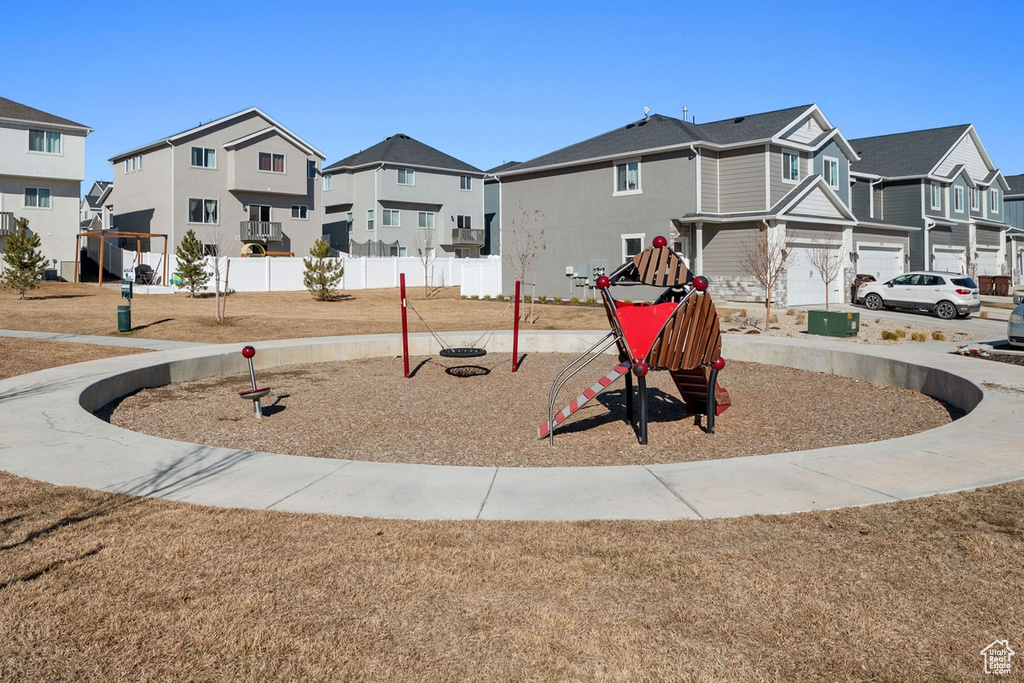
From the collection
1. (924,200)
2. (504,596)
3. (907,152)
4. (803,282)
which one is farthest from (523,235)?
(504,596)

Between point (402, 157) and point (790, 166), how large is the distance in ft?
109

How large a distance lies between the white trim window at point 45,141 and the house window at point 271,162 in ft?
38.3

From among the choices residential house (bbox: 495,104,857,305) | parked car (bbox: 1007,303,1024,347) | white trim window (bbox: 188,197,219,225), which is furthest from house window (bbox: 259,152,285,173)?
parked car (bbox: 1007,303,1024,347)

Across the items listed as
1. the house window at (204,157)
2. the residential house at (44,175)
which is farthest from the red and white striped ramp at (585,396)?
the house window at (204,157)

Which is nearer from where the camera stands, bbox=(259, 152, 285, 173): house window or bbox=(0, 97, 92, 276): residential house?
bbox=(0, 97, 92, 276): residential house

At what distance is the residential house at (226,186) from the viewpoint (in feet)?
166

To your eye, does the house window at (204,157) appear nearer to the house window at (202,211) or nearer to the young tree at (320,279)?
the house window at (202,211)

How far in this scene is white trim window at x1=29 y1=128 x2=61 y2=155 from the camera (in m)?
46.3

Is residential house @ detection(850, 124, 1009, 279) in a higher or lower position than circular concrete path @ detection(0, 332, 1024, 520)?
higher

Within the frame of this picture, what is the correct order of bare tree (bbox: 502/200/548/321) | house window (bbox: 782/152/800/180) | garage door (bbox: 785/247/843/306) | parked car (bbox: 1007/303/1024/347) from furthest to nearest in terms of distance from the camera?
bare tree (bbox: 502/200/548/321)
house window (bbox: 782/152/800/180)
garage door (bbox: 785/247/843/306)
parked car (bbox: 1007/303/1024/347)

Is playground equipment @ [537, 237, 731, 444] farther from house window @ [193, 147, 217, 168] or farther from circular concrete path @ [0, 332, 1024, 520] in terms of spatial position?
house window @ [193, 147, 217, 168]

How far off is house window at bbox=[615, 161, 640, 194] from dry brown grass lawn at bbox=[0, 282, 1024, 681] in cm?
3187

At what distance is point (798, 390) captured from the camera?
49.7 feet

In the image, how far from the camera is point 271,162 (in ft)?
178
